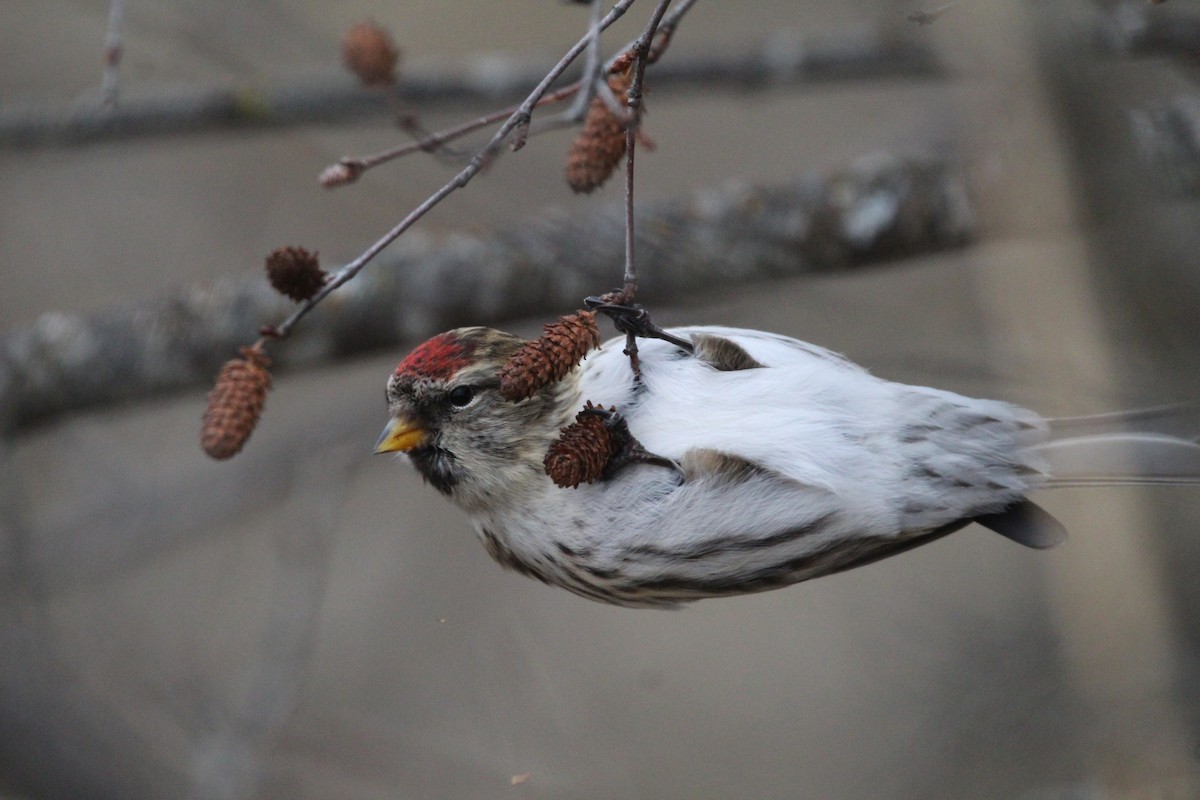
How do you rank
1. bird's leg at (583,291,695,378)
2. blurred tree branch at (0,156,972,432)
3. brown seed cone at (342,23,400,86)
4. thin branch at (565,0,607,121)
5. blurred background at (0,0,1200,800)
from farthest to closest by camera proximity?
blurred tree branch at (0,156,972,432), blurred background at (0,0,1200,800), brown seed cone at (342,23,400,86), bird's leg at (583,291,695,378), thin branch at (565,0,607,121)

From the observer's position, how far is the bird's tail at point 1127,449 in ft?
3.92

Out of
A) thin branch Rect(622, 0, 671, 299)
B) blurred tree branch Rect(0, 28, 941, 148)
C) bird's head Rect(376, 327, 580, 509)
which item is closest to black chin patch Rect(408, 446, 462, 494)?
bird's head Rect(376, 327, 580, 509)

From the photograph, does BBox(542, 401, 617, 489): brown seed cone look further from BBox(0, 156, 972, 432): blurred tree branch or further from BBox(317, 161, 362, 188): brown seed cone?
BBox(0, 156, 972, 432): blurred tree branch

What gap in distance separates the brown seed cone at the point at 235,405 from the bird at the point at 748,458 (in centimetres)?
17

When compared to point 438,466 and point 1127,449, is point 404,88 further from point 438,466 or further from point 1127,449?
point 1127,449

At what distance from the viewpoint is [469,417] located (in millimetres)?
1327

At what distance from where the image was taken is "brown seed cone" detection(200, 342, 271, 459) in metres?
1.09

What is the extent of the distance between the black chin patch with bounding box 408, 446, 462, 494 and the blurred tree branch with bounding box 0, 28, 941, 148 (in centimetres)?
125

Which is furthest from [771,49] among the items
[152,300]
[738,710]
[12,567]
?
[12,567]

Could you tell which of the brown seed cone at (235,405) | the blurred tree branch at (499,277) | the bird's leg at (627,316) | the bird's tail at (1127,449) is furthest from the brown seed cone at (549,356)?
the blurred tree branch at (499,277)

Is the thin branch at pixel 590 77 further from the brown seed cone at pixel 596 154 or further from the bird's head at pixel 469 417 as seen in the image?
the bird's head at pixel 469 417

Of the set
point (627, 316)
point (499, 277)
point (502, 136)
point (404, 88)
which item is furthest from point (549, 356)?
point (404, 88)

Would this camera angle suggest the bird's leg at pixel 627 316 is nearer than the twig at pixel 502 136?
No

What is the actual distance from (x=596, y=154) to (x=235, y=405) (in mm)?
421
